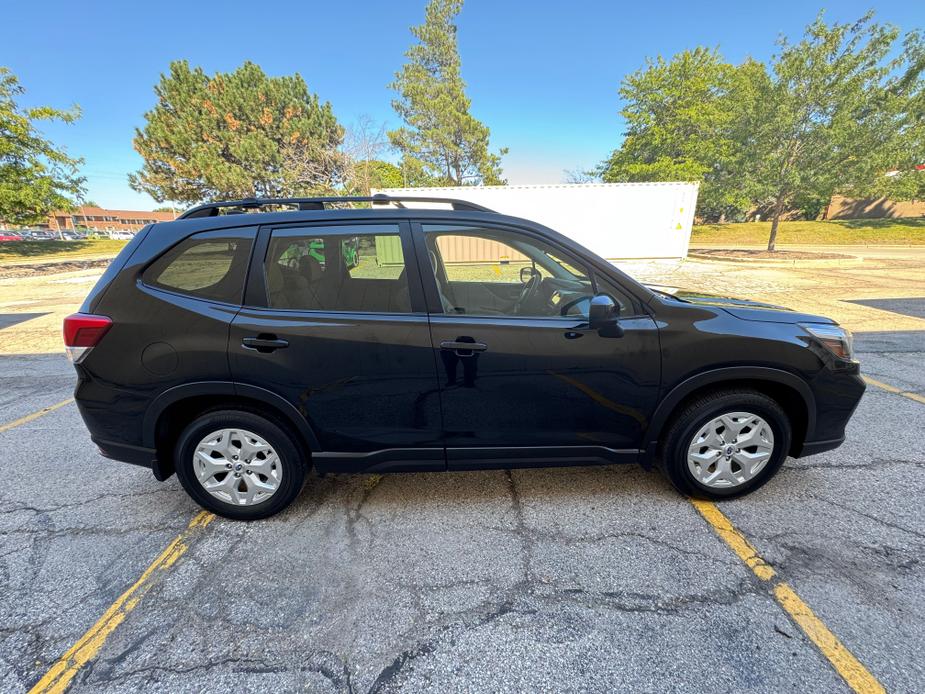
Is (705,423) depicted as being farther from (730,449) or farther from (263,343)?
(263,343)

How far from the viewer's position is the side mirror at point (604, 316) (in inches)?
82.3

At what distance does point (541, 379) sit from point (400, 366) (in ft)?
2.52

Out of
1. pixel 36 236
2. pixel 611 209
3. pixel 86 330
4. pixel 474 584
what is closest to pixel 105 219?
pixel 36 236

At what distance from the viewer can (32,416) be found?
13.0ft

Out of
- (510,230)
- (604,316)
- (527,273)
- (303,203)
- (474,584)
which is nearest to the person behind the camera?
(474,584)

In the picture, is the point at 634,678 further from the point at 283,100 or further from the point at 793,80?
the point at 283,100

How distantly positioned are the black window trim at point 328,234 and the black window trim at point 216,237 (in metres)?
0.02

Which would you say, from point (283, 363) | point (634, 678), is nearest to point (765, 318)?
point (634, 678)

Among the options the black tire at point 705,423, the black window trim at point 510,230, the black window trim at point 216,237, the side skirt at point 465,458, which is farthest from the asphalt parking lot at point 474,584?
the black window trim at point 216,237

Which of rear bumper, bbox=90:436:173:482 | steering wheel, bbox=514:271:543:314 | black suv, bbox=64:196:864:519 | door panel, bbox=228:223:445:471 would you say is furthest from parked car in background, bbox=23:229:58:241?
steering wheel, bbox=514:271:543:314

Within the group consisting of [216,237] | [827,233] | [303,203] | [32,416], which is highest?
[303,203]

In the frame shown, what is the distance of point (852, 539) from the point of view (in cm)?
217

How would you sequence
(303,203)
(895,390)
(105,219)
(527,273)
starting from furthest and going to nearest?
(105,219) → (895,390) → (527,273) → (303,203)

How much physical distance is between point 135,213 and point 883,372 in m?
118
